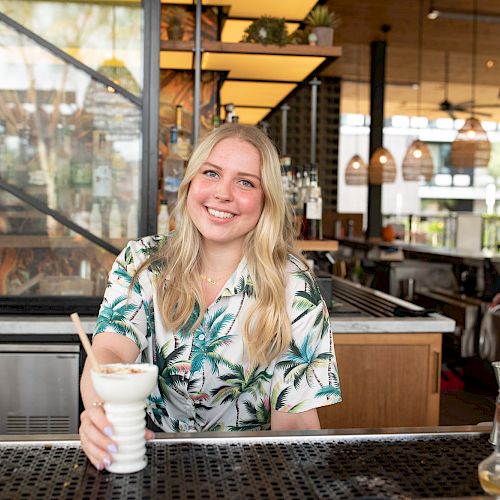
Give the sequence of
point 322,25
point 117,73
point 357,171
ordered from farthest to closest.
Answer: point 357,171 < point 322,25 < point 117,73

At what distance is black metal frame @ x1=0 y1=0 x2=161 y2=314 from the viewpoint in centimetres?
295

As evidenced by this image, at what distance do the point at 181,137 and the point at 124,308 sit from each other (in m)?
2.23

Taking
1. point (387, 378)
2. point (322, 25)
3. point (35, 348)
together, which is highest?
point (322, 25)

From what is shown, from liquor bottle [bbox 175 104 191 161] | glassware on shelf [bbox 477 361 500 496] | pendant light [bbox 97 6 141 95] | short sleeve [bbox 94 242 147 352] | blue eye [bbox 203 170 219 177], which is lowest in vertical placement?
glassware on shelf [bbox 477 361 500 496]

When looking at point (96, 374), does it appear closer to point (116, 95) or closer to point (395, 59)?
point (116, 95)

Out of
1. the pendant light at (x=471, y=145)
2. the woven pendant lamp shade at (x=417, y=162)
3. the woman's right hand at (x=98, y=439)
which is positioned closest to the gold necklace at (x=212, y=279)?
the woman's right hand at (x=98, y=439)

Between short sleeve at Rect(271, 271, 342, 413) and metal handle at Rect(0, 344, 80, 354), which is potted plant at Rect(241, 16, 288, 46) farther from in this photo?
short sleeve at Rect(271, 271, 342, 413)

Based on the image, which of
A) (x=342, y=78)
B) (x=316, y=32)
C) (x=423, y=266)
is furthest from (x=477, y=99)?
(x=316, y=32)

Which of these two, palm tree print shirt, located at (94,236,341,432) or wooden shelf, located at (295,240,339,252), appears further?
wooden shelf, located at (295,240,339,252)

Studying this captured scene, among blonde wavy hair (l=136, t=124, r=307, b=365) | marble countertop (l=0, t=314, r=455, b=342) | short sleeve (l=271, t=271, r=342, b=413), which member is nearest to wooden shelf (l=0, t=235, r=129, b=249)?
marble countertop (l=0, t=314, r=455, b=342)

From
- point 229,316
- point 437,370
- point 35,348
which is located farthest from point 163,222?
point 229,316

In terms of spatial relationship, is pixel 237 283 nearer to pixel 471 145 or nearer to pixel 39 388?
pixel 39 388

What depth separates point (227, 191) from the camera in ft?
5.98

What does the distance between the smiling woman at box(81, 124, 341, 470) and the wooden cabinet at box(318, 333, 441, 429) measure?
1.28 meters
